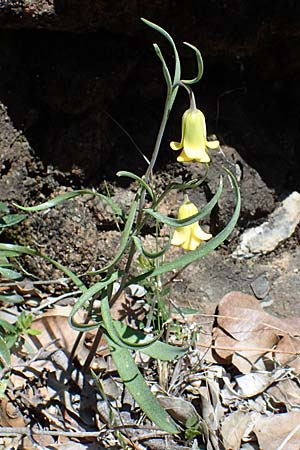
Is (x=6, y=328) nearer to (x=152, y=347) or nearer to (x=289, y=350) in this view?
(x=152, y=347)

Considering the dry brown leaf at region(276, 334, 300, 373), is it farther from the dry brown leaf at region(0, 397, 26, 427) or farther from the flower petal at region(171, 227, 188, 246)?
the dry brown leaf at region(0, 397, 26, 427)

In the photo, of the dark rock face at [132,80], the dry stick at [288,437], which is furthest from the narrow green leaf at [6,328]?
the dry stick at [288,437]

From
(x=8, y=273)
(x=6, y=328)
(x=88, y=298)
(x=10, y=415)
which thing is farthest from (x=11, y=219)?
(x=10, y=415)

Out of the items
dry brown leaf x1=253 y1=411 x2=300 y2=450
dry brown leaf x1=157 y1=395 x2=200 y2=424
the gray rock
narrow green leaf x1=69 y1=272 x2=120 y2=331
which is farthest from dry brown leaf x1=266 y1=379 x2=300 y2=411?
narrow green leaf x1=69 y1=272 x2=120 y2=331

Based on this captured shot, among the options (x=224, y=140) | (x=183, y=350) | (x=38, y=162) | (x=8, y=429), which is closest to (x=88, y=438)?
(x=8, y=429)

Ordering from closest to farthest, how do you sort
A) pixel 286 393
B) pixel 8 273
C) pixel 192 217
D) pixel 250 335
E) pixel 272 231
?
pixel 192 217 < pixel 8 273 < pixel 286 393 < pixel 250 335 < pixel 272 231

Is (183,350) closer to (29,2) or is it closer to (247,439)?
(247,439)
